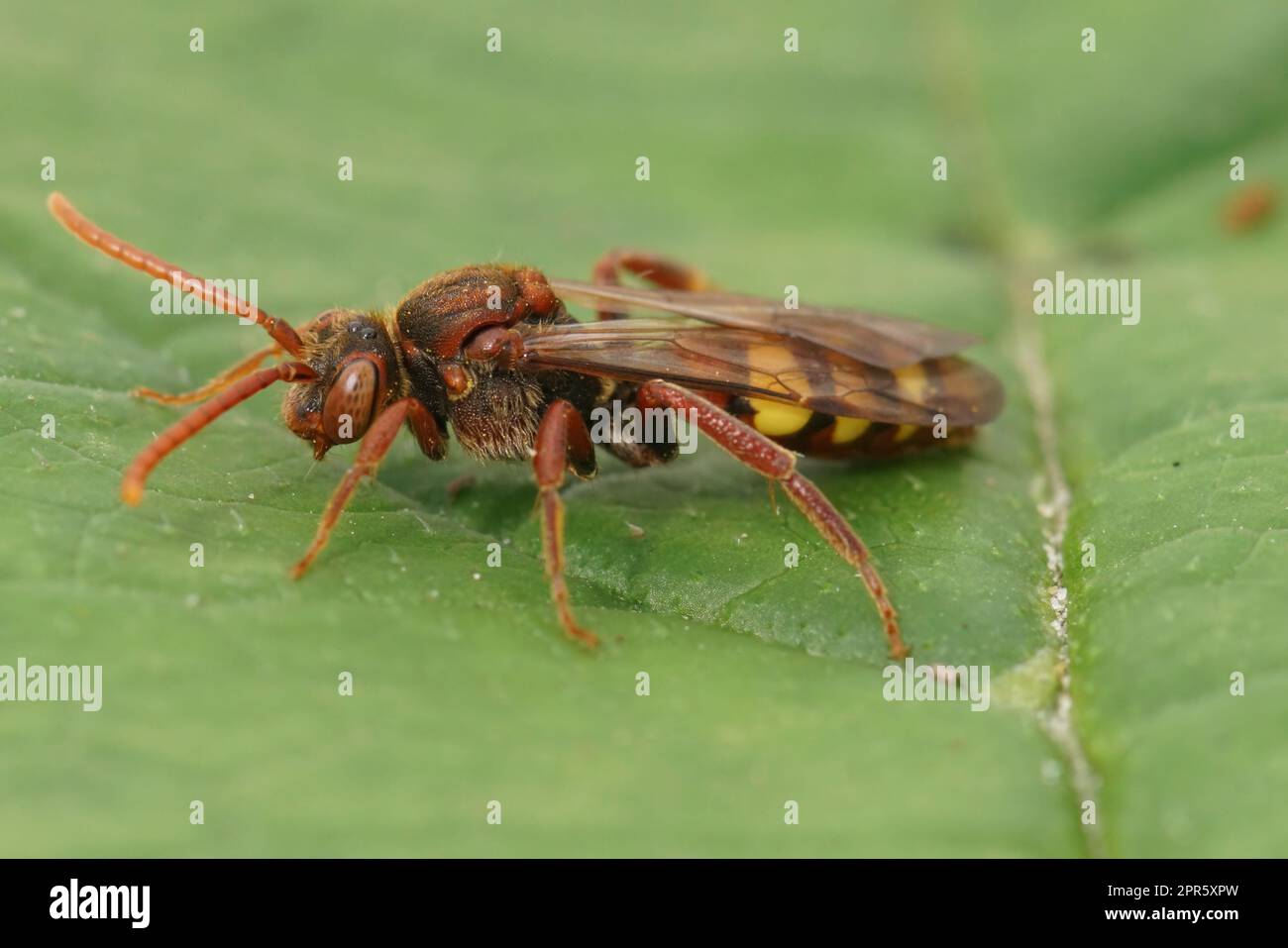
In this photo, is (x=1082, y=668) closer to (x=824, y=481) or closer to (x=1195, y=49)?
(x=824, y=481)

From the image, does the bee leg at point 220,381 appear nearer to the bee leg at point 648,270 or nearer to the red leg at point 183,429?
the red leg at point 183,429

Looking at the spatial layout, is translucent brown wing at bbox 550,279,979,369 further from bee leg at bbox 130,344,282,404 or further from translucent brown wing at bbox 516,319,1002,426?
bee leg at bbox 130,344,282,404

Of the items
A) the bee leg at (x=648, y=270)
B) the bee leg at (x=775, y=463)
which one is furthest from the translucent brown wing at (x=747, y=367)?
the bee leg at (x=648, y=270)

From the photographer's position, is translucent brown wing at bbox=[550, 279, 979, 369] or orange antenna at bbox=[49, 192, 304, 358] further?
translucent brown wing at bbox=[550, 279, 979, 369]

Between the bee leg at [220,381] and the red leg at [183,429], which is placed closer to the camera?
the red leg at [183,429]

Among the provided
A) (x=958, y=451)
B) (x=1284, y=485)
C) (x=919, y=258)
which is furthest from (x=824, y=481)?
(x=919, y=258)

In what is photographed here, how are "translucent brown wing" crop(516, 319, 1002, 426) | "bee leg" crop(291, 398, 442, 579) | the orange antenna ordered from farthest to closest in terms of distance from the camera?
"translucent brown wing" crop(516, 319, 1002, 426), the orange antenna, "bee leg" crop(291, 398, 442, 579)

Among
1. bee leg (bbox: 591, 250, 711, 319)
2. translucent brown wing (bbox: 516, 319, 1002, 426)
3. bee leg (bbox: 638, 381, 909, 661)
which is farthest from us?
bee leg (bbox: 591, 250, 711, 319)

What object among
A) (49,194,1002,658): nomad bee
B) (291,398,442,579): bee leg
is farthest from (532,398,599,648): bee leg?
(291,398,442,579): bee leg
